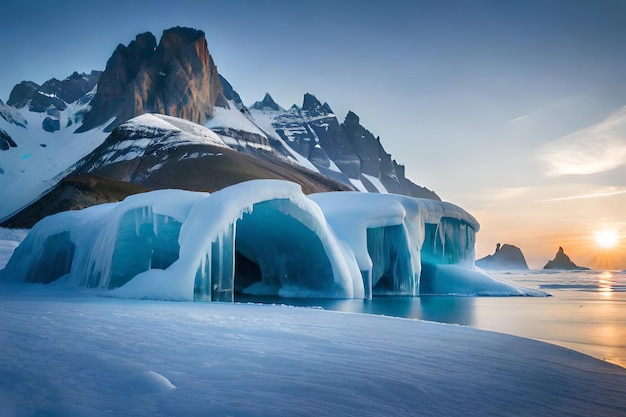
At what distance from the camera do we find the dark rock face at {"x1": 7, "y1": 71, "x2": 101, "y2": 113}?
14688 centimetres

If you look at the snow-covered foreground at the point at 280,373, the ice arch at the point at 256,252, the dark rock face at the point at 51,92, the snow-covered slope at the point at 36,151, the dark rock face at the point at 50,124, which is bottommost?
the snow-covered foreground at the point at 280,373

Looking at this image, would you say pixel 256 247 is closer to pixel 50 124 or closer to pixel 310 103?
pixel 50 124

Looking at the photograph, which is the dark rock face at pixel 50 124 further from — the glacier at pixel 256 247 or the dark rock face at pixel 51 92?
the glacier at pixel 256 247

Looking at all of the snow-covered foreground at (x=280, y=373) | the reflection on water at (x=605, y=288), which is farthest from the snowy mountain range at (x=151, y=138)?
the snow-covered foreground at (x=280, y=373)

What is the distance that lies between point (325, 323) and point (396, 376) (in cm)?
410

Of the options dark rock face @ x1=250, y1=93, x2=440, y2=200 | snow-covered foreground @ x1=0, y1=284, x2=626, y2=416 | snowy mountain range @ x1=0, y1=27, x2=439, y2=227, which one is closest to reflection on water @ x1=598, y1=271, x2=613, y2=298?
snow-covered foreground @ x1=0, y1=284, x2=626, y2=416

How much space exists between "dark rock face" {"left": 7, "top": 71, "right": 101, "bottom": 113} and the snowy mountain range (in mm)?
394

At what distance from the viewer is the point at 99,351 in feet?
16.3

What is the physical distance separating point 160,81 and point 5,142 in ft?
112

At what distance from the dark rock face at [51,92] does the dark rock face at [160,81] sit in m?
33.9

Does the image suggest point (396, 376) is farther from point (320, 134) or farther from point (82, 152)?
point (320, 134)

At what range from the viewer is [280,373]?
14.3 ft

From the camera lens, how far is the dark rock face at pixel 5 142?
108m

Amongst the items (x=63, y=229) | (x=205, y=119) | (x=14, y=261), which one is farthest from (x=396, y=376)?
(x=205, y=119)
